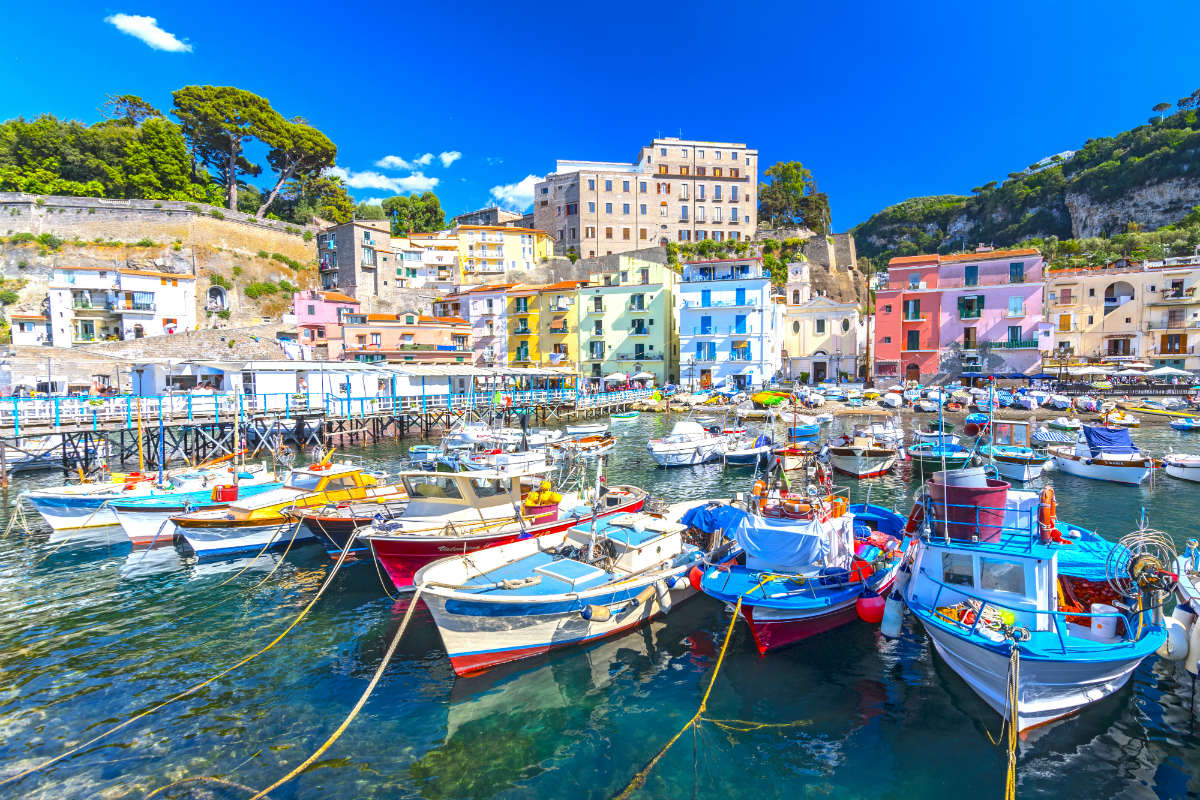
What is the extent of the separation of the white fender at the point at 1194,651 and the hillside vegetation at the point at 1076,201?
89.5 m

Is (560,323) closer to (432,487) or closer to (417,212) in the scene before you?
(417,212)

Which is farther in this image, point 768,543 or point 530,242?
point 530,242

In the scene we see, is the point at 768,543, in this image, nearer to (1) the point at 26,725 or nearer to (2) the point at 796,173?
(1) the point at 26,725

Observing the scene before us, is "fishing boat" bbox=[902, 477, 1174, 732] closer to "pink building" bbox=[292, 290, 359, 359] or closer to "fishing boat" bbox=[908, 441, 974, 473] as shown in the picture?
"fishing boat" bbox=[908, 441, 974, 473]

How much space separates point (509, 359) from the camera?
69500 mm

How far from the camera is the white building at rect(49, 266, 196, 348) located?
180 ft

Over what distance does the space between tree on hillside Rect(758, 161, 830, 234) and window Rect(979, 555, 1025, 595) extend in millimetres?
85915

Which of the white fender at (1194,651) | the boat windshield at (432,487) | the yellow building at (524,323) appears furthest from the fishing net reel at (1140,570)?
the yellow building at (524,323)

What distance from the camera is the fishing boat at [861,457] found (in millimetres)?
28031

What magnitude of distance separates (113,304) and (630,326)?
50.8 meters

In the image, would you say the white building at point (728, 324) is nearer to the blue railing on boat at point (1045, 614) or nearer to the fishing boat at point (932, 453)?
the fishing boat at point (932, 453)

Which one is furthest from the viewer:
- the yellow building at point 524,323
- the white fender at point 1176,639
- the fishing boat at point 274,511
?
the yellow building at point 524,323

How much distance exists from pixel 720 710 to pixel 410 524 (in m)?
8.39

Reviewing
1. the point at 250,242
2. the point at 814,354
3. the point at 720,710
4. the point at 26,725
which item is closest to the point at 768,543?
the point at 720,710
